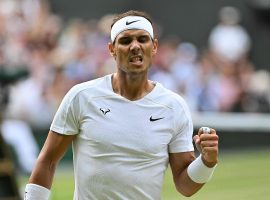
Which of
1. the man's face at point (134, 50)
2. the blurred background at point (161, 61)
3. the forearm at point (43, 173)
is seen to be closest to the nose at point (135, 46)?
the man's face at point (134, 50)

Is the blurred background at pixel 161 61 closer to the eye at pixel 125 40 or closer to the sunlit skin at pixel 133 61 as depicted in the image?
the sunlit skin at pixel 133 61

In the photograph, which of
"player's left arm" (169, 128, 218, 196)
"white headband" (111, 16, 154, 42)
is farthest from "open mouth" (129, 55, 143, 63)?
"player's left arm" (169, 128, 218, 196)

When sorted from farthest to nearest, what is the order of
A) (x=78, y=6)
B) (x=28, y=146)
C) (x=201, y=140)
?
(x=78, y=6)
(x=28, y=146)
(x=201, y=140)

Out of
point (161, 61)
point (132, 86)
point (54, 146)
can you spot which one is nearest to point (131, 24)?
point (132, 86)

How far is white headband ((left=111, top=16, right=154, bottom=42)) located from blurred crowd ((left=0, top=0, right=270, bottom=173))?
911 cm

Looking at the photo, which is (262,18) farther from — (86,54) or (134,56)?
(134,56)

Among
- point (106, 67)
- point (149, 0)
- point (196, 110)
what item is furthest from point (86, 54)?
point (149, 0)

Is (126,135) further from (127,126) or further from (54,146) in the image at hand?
(54,146)

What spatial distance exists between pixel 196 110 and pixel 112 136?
1224cm

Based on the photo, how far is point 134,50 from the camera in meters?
5.76

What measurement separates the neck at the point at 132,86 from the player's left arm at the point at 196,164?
44cm

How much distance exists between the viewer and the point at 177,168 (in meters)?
5.99

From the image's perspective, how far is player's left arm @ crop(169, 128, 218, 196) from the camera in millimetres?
5600

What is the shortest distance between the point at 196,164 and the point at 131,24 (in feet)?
3.22
